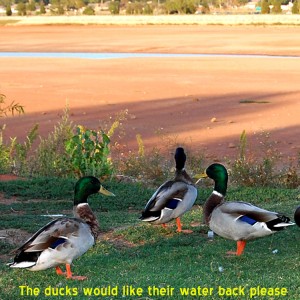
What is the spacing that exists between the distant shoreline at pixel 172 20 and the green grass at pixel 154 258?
58594mm

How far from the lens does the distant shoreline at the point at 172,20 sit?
71188mm

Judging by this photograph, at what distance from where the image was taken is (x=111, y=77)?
32656 millimetres

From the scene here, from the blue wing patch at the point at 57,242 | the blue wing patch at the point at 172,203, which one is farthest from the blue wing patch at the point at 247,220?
the blue wing patch at the point at 57,242

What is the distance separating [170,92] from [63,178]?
14.5 meters

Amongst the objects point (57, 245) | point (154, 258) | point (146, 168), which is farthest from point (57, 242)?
point (146, 168)

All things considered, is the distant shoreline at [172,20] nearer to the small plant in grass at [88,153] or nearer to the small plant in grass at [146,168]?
the small plant in grass at [146,168]

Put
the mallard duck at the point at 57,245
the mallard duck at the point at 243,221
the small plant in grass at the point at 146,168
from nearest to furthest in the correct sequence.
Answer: the mallard duck at the point at 57,245, the mallard duck at the point at 243,221, the small plant in grass at the point at 146,168

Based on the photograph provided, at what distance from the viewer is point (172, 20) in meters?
76.6

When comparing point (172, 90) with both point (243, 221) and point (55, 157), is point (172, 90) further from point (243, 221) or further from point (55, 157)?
point (243, 221)

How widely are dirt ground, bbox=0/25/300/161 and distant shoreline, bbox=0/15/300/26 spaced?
1943 cm

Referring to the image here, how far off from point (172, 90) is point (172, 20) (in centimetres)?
4938

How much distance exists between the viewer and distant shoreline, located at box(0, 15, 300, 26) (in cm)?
7119

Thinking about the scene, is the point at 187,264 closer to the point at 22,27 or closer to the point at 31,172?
the point at 31,172

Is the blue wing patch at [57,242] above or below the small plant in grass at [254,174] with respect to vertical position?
above
